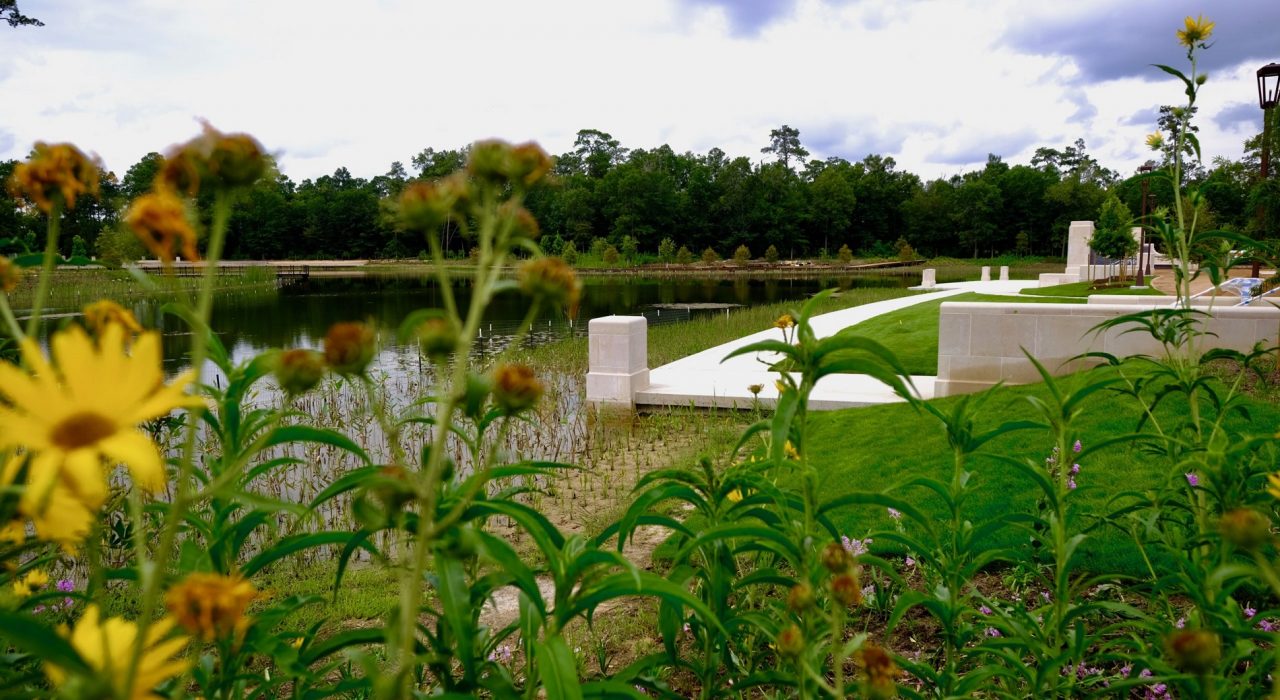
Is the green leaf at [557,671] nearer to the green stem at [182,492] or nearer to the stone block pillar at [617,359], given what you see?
the green stem at [182,492]

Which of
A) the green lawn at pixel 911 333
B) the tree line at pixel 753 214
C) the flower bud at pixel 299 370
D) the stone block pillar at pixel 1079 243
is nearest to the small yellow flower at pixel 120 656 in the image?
the flower bud at pixel 299 370

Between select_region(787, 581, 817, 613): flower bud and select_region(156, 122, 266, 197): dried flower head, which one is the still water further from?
select_region(156, 122, 266, 197): dried flower head

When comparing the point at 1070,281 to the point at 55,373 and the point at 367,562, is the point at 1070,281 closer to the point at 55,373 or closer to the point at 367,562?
the point at 367,562

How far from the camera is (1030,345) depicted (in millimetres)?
6867

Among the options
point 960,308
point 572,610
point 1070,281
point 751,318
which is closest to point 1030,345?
point 960,308

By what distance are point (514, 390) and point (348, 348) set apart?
145 millimetres

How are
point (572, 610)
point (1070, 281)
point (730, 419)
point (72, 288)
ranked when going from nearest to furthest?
point (572, 610), point (730, 419), point (1070, 281), point (72, 288)

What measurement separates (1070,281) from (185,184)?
25.8 meters

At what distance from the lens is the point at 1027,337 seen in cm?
684

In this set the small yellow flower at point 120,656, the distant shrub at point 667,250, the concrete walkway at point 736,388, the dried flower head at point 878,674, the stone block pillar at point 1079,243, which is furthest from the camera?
the distant shrub at point 667,250

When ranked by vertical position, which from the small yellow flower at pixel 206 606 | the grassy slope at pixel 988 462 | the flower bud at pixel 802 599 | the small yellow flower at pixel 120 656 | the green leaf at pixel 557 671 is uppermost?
the small yellow flower at pixel 206 606

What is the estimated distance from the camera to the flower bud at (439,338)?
0.67 m

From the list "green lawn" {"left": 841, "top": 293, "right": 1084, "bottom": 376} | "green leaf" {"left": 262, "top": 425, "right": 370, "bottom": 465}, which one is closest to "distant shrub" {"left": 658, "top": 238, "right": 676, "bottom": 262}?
"green lawn" {"left": 841, "top": 293, "right": 1084, "bottom": 376}

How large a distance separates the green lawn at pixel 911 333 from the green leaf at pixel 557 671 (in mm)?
7315
